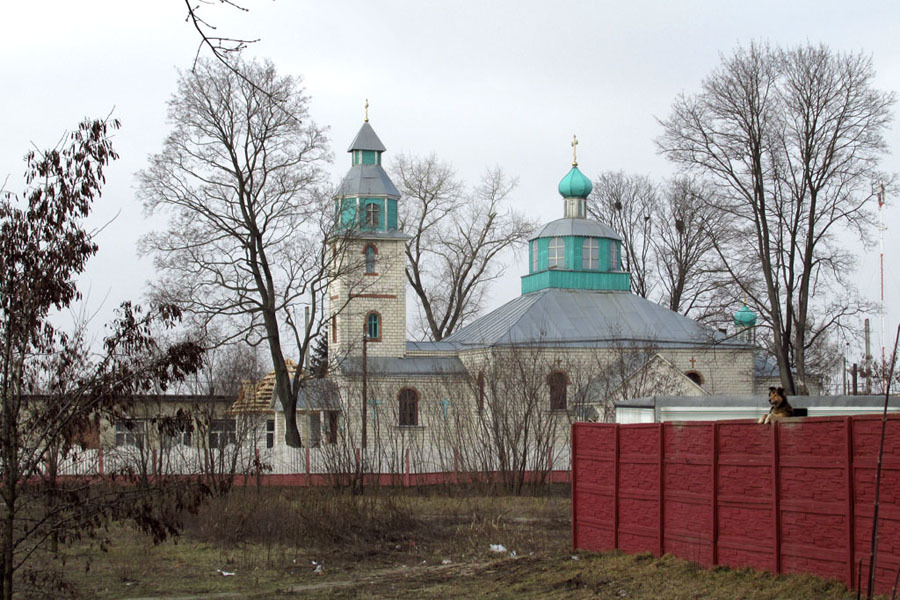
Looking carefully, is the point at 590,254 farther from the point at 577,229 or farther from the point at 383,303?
the point at 383,303

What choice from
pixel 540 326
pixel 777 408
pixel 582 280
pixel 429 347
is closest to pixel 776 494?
pixel 777 408

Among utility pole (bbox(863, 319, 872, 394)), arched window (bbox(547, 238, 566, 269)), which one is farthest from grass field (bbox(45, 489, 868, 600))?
arched window (bbox(547, 238, 566, 269))

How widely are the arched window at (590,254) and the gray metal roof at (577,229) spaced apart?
388 millimetres

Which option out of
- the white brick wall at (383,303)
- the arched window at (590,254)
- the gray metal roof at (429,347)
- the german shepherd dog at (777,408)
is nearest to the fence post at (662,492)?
the german shepherd dog at (777,408)

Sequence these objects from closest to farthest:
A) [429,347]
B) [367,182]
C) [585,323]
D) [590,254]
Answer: [367,182], [585,323], [429,347], [590,254]

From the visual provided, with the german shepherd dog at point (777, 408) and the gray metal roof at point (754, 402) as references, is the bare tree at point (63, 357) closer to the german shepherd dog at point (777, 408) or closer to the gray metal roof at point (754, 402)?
the german shepherd dog at point (777, 408)

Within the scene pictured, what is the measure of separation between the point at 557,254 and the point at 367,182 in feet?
35.8

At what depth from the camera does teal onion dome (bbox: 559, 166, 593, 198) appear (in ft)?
191

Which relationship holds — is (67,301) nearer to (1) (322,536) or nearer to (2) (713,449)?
(2) (713,449)

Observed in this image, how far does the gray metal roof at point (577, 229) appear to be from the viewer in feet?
187

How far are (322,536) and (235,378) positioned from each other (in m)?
14.9

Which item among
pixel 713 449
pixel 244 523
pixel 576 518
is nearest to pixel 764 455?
pixel 713 449

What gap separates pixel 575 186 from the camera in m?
58.3

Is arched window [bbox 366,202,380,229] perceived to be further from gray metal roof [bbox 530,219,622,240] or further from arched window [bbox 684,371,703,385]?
arched window [bbox 684,371,703,385]
